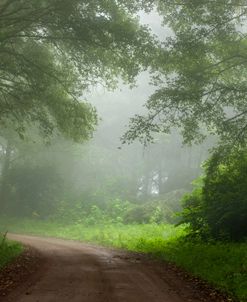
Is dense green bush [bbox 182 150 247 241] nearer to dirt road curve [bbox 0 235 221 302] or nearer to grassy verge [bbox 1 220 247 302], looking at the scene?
grassy verge [bbox 1 220 247 302]

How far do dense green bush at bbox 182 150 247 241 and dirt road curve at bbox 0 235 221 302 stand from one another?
297cm

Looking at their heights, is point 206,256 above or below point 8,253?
above

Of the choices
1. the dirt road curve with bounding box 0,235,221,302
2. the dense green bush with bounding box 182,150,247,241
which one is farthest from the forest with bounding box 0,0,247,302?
the dirt road curve with bounding box 0,235,221,302

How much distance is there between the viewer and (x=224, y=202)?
16016 millimetres

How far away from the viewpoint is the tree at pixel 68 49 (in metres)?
17.4

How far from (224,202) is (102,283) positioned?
648 centimetres

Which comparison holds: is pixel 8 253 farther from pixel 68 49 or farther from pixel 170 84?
pixel 68 49

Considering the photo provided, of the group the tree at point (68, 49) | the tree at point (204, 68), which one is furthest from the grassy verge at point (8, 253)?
the tree at point (68, 49)

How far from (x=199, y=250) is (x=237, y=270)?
3.58 m

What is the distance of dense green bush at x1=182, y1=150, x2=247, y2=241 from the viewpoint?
1566 cm

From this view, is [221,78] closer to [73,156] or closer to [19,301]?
[19,301]

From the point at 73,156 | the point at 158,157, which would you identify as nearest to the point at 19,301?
the point at 73,156

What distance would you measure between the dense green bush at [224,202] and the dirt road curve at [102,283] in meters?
2.97

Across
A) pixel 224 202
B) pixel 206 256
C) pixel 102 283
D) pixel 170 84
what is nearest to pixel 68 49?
pixel 170 84
